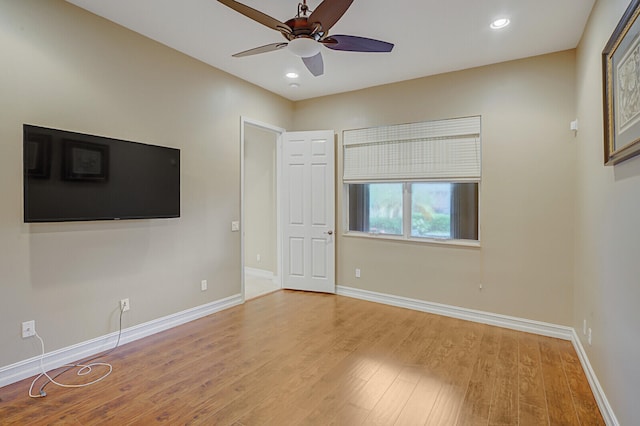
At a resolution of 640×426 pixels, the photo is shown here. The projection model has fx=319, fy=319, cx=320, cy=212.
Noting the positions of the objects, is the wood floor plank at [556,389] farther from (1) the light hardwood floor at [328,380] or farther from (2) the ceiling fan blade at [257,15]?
(2) the ceiling fan blade at [257,15]

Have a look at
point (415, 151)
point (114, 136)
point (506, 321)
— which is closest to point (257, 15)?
point (114, 136)

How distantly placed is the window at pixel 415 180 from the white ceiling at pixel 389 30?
0.78 metres

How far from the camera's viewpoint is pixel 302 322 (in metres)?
3.62

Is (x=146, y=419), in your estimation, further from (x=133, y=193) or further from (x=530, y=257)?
(x=530, y=257)

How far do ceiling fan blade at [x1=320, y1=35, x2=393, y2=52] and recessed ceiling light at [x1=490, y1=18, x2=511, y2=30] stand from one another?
1.10 metres

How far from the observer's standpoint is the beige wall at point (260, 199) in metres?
5.63

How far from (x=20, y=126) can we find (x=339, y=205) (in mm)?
3491

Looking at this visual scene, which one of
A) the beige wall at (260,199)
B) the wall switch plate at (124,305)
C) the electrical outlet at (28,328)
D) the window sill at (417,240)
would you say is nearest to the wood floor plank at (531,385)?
the window sill at (417,240)

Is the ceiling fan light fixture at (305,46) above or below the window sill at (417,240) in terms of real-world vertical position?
above

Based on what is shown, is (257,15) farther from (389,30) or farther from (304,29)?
(389,30)

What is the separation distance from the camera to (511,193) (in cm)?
352

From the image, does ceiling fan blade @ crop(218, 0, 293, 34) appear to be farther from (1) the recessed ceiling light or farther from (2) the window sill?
(2) the window sill

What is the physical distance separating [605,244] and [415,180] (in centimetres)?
216

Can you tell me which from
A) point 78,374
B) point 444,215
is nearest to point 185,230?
point 78,374
